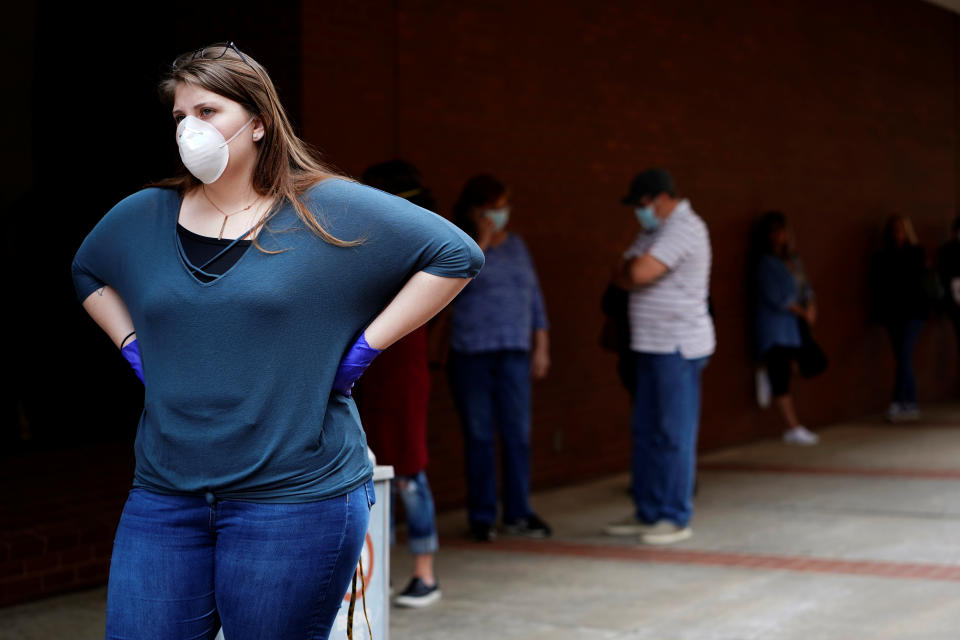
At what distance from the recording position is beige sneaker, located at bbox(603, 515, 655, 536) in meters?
7.19

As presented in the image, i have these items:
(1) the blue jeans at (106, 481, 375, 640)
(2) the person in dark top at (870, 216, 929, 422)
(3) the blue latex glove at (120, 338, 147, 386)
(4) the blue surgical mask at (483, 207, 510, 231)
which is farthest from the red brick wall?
(1) the blue jeans at (106, 481, 375, 640)

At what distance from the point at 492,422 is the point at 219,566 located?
473 centimetres

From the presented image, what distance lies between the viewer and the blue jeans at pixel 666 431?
22.7 feet

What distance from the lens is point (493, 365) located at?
7.14 metres

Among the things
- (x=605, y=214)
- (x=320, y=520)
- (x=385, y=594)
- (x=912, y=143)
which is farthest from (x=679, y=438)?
(x=912, y=143)

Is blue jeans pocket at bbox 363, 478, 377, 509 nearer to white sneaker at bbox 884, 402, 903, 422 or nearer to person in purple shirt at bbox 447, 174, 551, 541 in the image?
person in purple shirt at bbox 447, 174, 551, 541

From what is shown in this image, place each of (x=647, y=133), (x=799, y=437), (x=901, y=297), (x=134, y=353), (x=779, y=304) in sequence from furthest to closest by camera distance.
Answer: (x=901, y=297)
(x=799, y=437)
(x=779, y=304)
(x=647, y=133)
(x=134, y=353)

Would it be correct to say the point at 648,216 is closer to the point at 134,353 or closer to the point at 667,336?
the point at 667,336

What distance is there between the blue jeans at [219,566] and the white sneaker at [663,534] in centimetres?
471

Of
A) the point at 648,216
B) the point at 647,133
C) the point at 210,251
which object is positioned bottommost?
the point at 210,251

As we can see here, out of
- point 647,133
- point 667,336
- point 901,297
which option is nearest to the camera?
point 667,336

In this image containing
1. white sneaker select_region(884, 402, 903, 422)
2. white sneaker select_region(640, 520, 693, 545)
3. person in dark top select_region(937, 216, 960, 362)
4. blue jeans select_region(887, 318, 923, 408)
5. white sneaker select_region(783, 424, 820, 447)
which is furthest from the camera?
person in dark top select_region(937, 216, 960, 362)

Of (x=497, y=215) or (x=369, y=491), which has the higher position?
(x=497, y=215)

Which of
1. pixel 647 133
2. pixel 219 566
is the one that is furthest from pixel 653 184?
pixel 219 566
